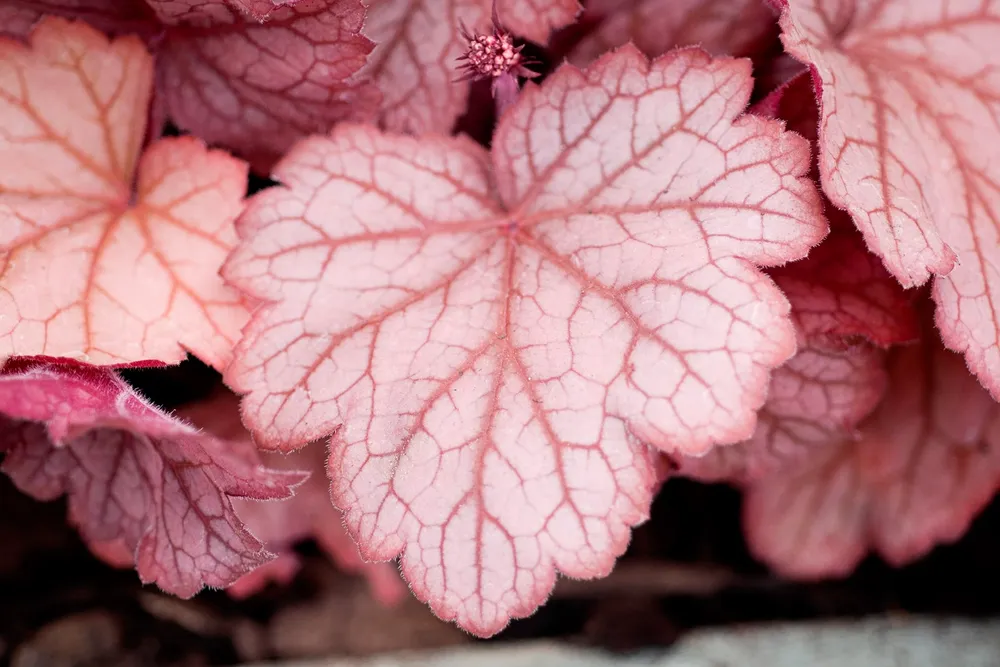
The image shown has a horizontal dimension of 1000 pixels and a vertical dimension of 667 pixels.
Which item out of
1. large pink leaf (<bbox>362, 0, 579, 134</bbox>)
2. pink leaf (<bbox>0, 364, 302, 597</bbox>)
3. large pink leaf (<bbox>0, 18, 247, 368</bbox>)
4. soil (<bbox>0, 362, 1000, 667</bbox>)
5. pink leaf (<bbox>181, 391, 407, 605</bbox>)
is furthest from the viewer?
soil (<bbox>0, 362, 1000, 667</bbox>)

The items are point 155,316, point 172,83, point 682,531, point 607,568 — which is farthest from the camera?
point 682,531

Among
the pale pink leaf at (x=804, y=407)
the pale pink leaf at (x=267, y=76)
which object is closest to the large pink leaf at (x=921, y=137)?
the pale pink leaf at (x=804, y=407)

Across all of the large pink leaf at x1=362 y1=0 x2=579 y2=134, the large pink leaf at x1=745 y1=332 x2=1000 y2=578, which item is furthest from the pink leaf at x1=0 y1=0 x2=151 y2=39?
the large pink leaf at x1=745 y1=332 x2=1000 y2=578

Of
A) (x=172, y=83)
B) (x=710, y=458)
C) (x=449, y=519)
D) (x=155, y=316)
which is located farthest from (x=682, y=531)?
(x=172, y=83)

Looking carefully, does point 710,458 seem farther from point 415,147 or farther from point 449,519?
point 415,147

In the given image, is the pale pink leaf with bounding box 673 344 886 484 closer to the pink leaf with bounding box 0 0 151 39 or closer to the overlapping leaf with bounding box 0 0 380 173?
the overlapping leaf with bounding box 0 0 380 173

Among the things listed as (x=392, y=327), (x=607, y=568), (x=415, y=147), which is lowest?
(x=607, y=568)

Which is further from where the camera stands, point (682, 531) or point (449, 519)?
point (682, 531)
